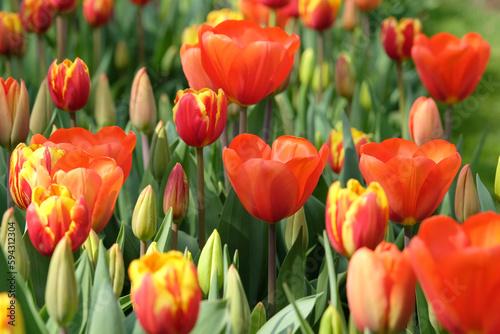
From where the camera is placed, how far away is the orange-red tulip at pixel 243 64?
1283mm

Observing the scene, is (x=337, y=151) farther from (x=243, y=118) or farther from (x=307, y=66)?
(x=307, y=66)

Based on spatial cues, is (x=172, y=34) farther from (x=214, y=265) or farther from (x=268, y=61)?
(x=214, y=265)

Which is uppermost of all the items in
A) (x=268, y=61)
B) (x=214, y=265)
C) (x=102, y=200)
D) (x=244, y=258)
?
(x=268, y=61)

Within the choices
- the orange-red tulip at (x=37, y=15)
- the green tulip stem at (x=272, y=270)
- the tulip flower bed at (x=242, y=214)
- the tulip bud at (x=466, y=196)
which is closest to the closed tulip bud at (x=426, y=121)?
the tulip flower bed at (x=242, y=214)

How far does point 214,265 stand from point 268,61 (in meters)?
0.44

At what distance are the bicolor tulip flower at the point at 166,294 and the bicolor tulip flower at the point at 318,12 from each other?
1766 mm

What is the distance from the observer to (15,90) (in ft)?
4.48

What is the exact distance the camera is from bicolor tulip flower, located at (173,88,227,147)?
1.18 m

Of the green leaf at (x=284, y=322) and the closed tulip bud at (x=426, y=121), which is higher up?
the closed tulip bud at (x=426, y=121)

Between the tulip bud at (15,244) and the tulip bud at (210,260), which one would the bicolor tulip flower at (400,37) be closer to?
the tulip bud at (210,260)

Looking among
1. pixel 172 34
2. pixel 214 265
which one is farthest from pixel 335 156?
pixel 172 34

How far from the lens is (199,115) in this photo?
1.18 m

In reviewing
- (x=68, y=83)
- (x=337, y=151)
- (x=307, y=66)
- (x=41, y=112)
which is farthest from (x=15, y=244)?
(x=307, y=66)

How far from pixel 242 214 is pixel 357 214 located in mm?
498
